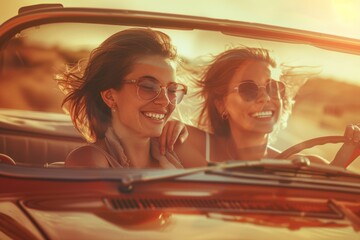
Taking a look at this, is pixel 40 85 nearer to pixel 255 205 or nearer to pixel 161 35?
pixel 161 35

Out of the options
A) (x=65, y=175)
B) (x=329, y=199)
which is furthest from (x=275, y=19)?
(x=65, y=175)

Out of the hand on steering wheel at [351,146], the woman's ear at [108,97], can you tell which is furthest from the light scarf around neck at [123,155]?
the hand on steering wheel at [351,146]

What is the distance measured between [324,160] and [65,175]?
1.45 m

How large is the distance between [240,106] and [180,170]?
2.69 ft

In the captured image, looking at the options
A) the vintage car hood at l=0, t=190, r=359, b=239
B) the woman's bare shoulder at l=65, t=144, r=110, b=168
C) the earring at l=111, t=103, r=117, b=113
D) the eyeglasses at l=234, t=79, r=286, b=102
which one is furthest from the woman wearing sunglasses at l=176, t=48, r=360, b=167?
the vintage car hood at l=0, t=190, r=359, b=239

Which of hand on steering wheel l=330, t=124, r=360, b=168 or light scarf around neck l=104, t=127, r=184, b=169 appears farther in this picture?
hand on steering wheel l=330, t=124, r=360, b=168

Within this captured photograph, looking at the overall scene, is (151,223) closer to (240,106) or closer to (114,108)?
(114,108)

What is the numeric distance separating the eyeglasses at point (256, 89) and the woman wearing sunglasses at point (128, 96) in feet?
1.27

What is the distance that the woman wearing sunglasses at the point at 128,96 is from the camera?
11.3ft

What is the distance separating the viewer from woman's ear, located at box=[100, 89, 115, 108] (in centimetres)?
353

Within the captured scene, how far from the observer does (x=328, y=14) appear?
12.6ft

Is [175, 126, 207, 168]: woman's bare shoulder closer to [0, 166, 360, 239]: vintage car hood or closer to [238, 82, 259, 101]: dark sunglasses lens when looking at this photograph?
[238, 82, 259, 101]: dark sunglasses lens

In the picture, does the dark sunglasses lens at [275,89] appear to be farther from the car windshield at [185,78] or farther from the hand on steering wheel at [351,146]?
the hand on steering wheel at [351,146]

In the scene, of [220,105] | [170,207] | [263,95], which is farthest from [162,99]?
[170,207]
